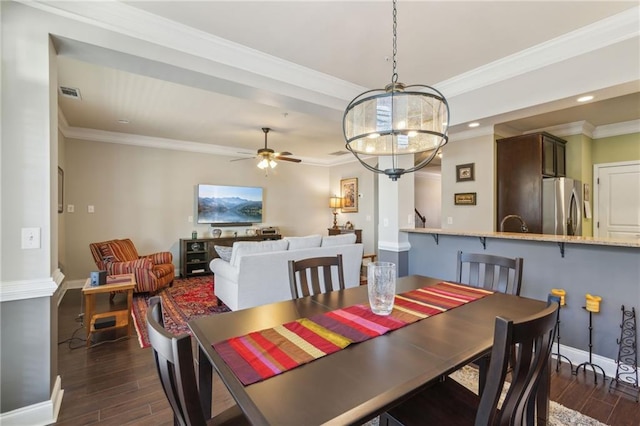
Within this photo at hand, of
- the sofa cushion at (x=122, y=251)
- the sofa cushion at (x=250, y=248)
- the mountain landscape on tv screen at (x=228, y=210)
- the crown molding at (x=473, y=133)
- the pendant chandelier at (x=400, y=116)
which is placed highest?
the crown molding at (x=473, y=133)

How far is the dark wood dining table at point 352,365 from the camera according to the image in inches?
33.2

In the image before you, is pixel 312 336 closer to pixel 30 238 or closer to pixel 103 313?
pixel 30 238

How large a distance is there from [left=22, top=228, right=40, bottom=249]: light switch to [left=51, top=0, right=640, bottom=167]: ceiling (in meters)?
1.25

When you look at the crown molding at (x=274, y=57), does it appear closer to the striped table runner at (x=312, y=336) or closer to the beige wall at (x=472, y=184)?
the beige wall at (x=472, y=184)

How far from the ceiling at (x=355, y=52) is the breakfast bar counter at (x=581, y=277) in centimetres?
122

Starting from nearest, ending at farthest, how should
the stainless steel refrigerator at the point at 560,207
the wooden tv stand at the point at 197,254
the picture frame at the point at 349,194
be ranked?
1. the stainless steel refrigerator at the point at 560,207
2. the wooden tv stand at the point at 197,254
3. the picture frame at the point at 349,194

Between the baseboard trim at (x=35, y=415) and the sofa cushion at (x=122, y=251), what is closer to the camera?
the baseboard trim at (x=35, y=415)

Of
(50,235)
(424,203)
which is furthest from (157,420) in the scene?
(424,203)

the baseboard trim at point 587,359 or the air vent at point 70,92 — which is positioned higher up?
the air vent at point 70,92

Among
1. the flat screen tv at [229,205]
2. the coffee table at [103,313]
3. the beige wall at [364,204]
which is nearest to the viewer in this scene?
the coffee table at [103,313]

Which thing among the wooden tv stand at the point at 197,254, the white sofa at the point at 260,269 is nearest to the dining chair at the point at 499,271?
the white sofa at the point at 260,269

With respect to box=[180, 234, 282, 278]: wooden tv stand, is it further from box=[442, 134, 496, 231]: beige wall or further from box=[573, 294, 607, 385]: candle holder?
box=[573, 294, 607, 385]: candle holder

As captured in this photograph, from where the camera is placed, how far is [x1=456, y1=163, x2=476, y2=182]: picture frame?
436 centimetres

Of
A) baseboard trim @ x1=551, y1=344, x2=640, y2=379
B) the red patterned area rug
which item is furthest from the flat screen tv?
baseboard trim @ x1=551, y1=344, x2=640, y2=379
